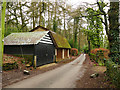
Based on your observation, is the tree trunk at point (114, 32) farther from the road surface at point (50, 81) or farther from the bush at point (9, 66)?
the bush at point (9, 66)

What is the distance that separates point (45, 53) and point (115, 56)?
8637 mm

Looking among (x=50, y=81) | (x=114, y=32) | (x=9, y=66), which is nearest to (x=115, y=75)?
(x=50, y=81)

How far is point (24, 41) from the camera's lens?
12.6 m

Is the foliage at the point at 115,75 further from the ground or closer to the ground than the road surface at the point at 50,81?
further from the ground

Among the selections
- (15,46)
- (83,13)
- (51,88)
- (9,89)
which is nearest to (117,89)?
(51,88)

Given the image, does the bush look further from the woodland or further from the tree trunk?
the tree trunk

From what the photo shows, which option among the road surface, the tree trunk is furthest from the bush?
the tree trunk

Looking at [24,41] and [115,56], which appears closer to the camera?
[115,56]

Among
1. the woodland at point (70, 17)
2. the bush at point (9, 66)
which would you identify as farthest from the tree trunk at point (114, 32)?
the bush at point (9, 66)

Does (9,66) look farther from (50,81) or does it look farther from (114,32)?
(114,32)

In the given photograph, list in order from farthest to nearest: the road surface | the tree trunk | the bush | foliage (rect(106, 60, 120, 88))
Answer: the bush → the tree trunk → the road surface → foliage (rect(106, 60, 120, 88))

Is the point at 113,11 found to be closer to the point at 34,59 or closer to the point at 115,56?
the point at 115,56

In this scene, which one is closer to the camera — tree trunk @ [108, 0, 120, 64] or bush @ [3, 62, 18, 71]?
tree trunk @ [108, 0, 120, 64]

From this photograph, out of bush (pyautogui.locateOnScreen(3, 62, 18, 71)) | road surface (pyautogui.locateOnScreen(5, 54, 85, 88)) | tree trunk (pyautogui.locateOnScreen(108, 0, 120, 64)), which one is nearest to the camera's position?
road surface (pyautogui.locateOnScreen(5, 54, 85, 88))
